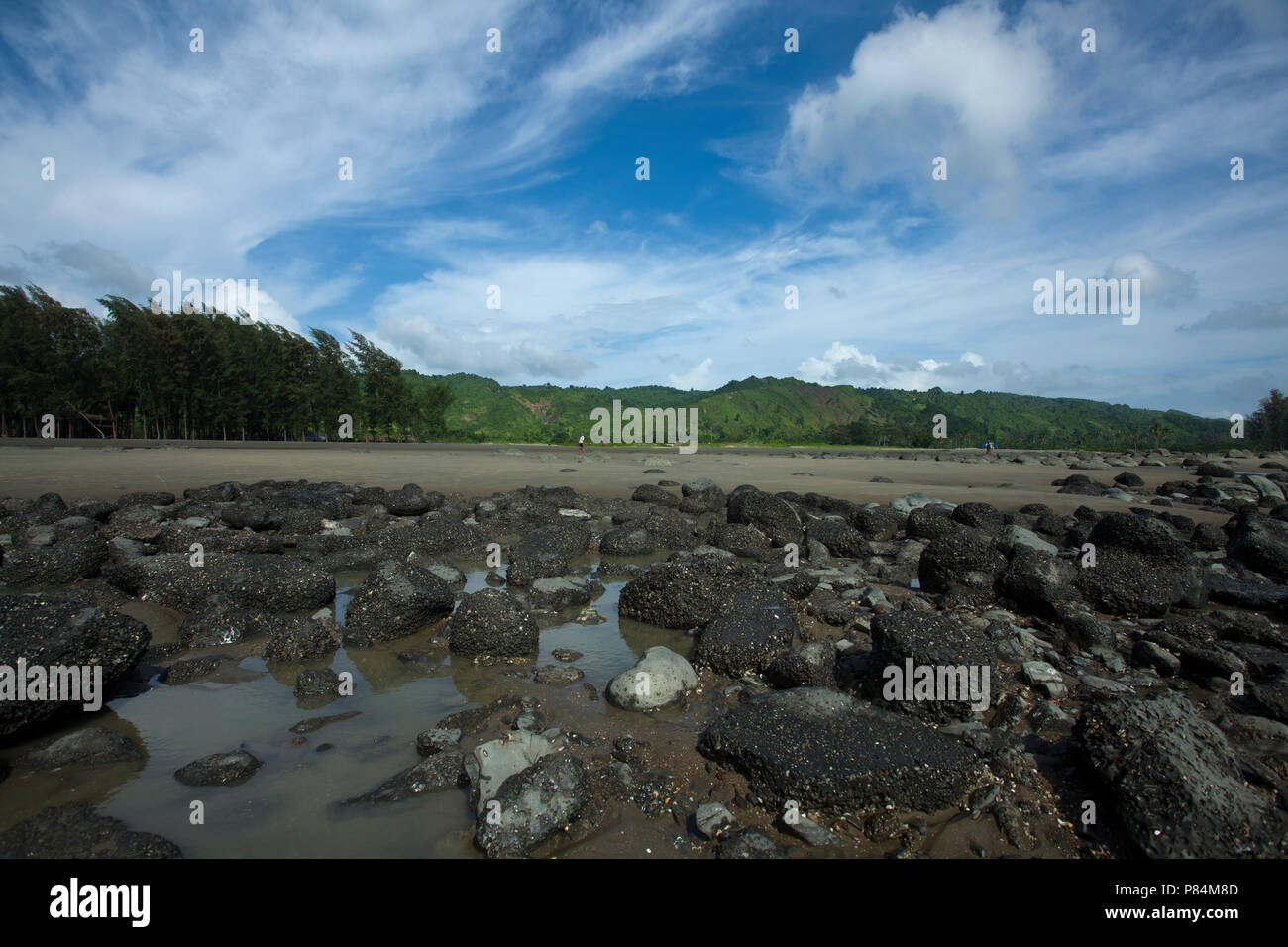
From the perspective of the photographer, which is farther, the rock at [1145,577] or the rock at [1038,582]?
the rock at [1145,577]

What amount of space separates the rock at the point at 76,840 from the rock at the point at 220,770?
596 mm

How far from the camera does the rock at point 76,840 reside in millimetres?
3576

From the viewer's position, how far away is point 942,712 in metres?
5.34

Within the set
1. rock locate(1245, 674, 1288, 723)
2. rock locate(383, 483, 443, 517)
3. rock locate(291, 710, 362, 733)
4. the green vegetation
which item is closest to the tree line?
the green vegetation

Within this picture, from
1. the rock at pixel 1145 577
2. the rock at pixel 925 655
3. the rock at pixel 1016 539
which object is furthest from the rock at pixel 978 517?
the rock at pixel 925 655

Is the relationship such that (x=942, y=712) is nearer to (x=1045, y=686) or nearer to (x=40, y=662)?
(x=1045, y=686)

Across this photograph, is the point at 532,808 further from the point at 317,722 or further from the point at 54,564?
the point at 54,564

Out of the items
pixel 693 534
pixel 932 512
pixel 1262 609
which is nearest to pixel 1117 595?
pixel 1262 609

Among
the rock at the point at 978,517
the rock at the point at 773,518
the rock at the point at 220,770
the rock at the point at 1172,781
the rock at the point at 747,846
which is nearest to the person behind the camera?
the rock at the point at 1172,781

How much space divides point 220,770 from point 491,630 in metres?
2.92

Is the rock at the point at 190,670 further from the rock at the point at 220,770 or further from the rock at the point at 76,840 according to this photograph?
the rock at the point at 76,840

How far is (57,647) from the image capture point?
5270 mm

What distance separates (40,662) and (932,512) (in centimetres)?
1483

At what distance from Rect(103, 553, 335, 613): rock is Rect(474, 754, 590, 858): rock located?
5.79m
